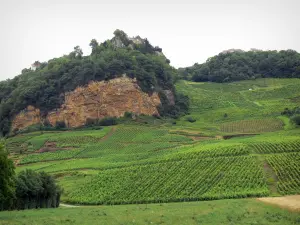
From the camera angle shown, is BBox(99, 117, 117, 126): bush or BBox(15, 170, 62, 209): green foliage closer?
BBox(15, 170, 62, 209): green foliage

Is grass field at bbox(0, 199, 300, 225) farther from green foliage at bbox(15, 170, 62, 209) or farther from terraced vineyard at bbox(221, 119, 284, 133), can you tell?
terraced vineyard at bbox(221, 119, 284, 133)

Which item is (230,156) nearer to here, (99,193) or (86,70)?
(99,193)

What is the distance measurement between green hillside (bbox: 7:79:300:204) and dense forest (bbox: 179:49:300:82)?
23859 mm

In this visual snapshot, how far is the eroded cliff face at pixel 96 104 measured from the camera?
337 feet

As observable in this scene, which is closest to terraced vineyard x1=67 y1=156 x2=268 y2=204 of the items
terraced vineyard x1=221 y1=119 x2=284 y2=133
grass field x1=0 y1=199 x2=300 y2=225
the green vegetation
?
grass field x1=0 y1=199 x2=300 y2=225

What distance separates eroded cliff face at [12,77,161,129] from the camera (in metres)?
103

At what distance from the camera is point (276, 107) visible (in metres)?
106

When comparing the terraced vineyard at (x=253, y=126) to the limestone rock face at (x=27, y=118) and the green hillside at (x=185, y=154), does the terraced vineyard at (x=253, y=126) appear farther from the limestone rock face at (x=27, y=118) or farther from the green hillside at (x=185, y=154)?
the limestone rock face at (x=27, y=118)

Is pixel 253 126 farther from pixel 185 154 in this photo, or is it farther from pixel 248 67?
pixel 248 67

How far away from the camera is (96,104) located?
10375cm

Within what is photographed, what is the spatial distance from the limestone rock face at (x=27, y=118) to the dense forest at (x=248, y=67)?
68.4 metres

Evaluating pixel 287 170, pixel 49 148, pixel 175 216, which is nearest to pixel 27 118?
pixel 49 148

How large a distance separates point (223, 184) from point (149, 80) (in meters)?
66.1

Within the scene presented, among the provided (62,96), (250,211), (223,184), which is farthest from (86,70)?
(250,211)
